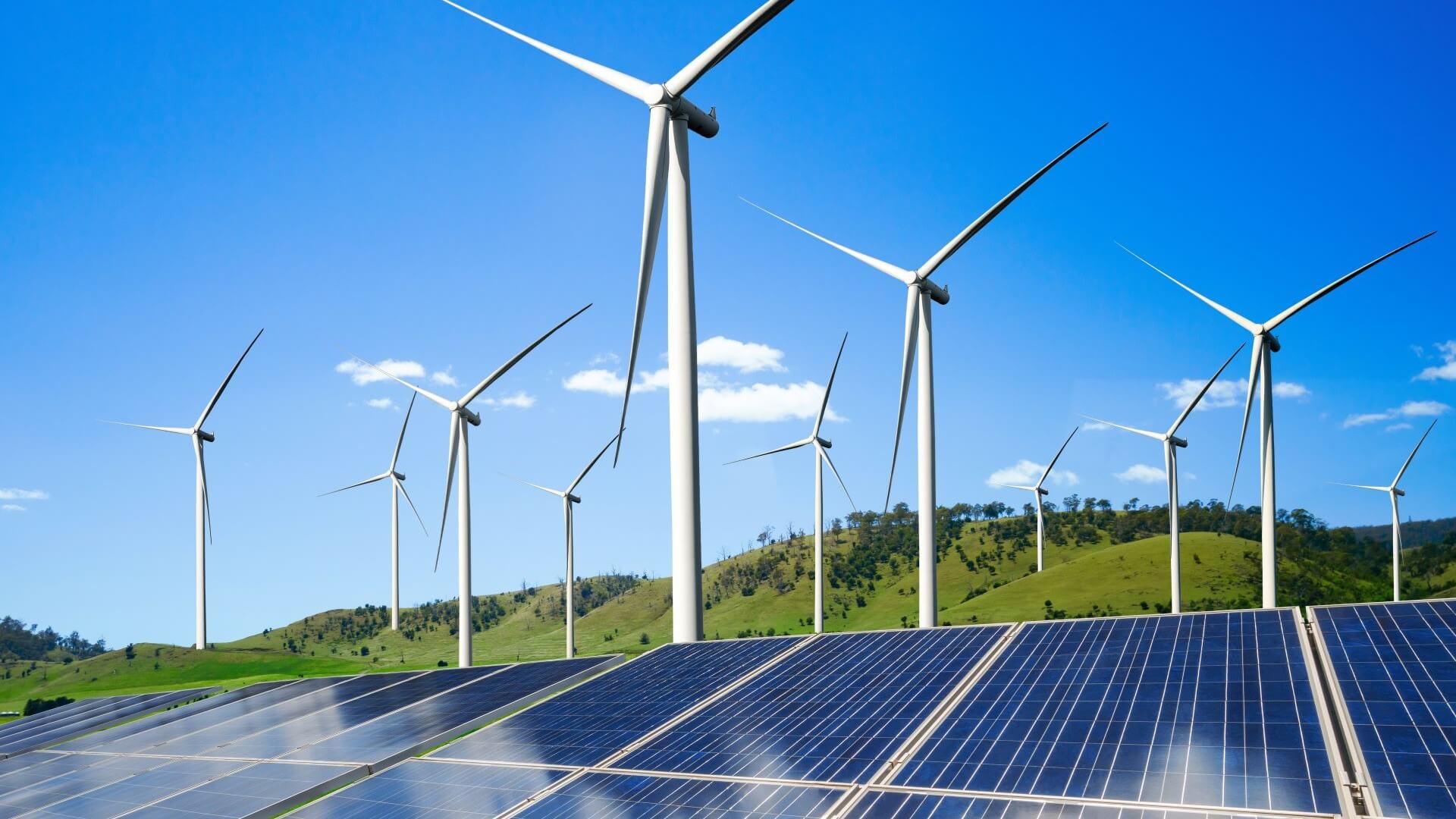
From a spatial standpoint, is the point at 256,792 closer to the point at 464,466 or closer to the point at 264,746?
the point at 264,746

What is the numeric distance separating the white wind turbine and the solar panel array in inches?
109

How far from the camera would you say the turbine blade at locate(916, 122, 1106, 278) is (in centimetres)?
3350

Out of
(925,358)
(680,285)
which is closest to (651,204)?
(680,285)

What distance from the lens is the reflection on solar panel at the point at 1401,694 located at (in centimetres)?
1116

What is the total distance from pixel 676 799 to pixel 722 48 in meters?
20.1

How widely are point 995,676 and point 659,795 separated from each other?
6.28 metres

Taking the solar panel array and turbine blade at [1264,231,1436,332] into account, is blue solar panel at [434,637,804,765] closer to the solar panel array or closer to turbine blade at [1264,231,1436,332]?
the solar panel array

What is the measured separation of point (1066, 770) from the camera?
12.9 m

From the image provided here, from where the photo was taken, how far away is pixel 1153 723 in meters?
13.9

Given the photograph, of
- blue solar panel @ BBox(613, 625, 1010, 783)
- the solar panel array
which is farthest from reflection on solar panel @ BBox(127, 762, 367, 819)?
blue solar panel @ BBox(613, 625, 1010, 783)

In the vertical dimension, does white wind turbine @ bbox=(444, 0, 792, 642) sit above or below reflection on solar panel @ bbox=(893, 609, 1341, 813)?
above

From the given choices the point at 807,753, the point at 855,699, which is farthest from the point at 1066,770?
the point at 855,699

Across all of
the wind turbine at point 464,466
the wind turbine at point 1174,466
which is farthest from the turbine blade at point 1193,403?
the wind turbine at point 464,466

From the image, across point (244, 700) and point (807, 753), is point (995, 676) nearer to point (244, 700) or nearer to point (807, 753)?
point (807, 753)
